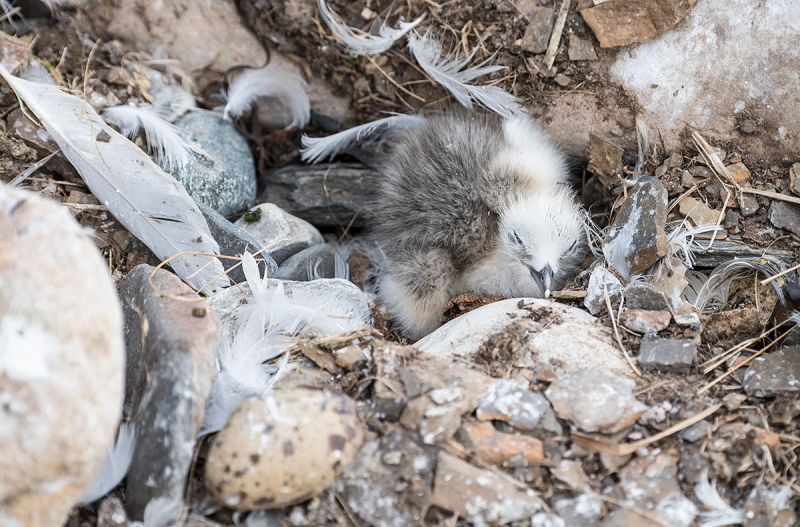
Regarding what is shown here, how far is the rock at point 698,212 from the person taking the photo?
274 centimetres

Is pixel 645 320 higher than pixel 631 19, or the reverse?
pixel 631 19

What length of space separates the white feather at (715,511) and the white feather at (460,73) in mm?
1786

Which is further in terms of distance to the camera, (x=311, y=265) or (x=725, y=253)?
(x=311, y=265)

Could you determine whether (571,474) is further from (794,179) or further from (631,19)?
(631,19)

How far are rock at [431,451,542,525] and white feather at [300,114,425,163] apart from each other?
179cm

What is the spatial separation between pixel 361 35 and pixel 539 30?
798mm

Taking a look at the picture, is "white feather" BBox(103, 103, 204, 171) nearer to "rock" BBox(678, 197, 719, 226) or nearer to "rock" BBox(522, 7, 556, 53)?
"rock" BBox(522, 7, 556, 53)

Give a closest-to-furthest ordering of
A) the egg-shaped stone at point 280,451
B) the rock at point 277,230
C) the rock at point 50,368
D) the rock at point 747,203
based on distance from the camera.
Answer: the rock at point 50,368, the egg-shaped stone at point 280,451, the rock at point 747,203, the rock at point 277,230

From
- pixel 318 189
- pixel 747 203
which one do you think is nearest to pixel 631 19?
pixel 747 203

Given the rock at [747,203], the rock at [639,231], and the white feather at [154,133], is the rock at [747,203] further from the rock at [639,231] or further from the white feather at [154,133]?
the white feather at [154,133]

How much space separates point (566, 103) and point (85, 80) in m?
2.07

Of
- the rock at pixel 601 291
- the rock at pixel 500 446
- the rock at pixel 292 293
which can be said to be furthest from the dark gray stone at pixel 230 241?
the rock at pixel 601 291

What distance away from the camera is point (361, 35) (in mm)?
3078

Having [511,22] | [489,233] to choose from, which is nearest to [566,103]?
[511,22]
